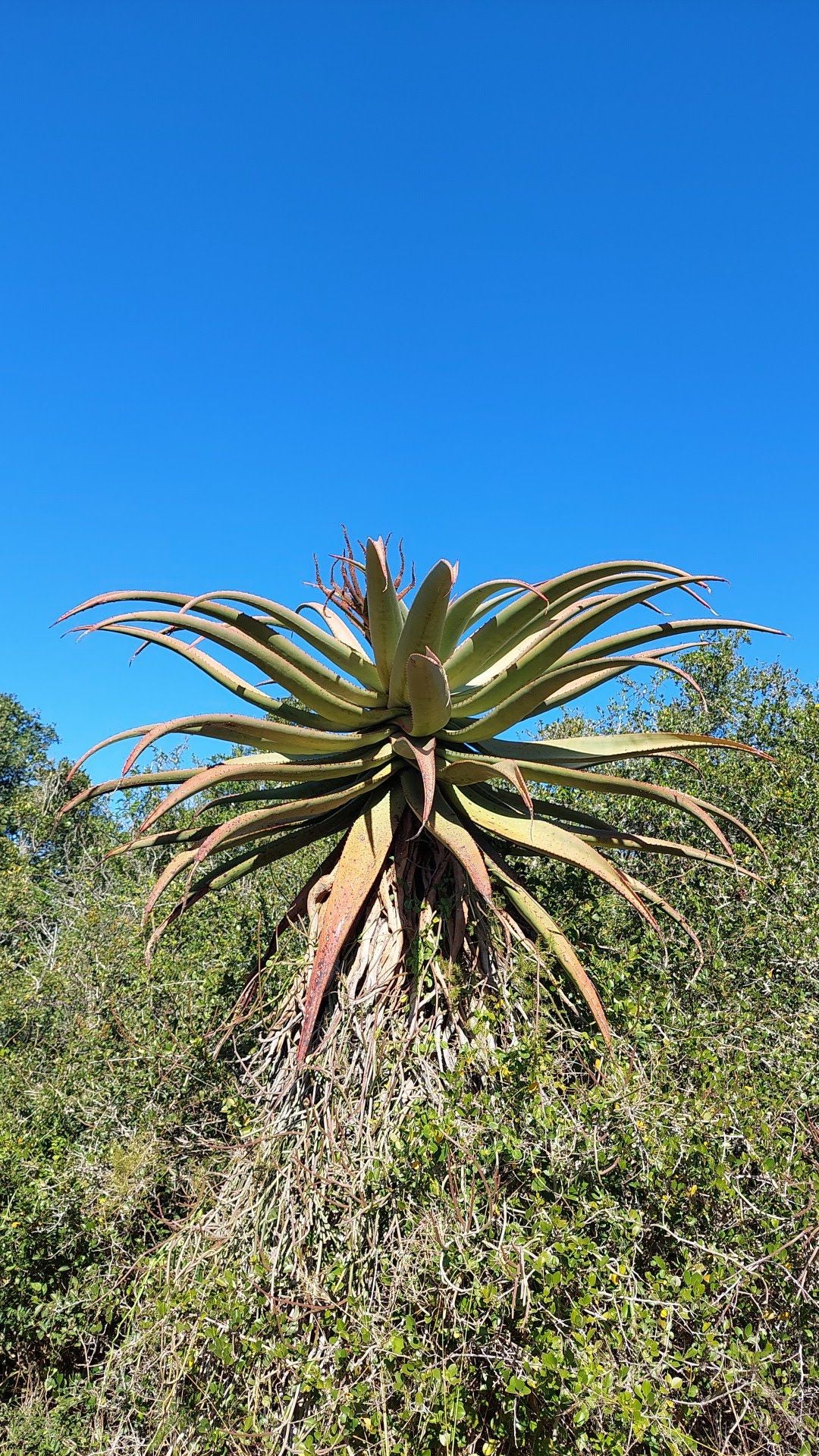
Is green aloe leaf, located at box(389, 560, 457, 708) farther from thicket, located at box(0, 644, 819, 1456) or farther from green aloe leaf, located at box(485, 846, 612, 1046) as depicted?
thicket, located at box(0, 644, 819, 1456)

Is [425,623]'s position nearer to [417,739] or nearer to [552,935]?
[417,739]

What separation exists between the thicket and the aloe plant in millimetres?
335

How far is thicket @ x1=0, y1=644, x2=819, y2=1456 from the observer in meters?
2.40

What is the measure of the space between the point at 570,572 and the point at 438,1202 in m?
2.14

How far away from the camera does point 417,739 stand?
3.30 metres

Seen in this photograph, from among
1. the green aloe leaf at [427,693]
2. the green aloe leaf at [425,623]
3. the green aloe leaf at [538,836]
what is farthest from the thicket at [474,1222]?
the green aloe leaf at [425,623]

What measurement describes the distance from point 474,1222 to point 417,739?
5.26 feet

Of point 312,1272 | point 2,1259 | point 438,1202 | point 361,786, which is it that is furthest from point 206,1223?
point 2,1259

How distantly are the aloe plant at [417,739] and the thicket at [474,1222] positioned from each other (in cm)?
33

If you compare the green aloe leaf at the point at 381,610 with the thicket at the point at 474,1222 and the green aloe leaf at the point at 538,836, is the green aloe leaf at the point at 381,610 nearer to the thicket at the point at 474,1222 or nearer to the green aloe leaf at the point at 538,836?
the green aloe leaf at the point at 538,836

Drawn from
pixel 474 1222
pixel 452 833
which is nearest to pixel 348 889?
pixel 452 833

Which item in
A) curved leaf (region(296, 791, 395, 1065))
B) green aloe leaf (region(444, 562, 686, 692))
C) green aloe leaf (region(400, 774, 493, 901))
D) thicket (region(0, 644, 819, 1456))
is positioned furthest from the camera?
green aloe leaf (region(444, 562, 686, 692))

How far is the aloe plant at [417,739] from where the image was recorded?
294 cm

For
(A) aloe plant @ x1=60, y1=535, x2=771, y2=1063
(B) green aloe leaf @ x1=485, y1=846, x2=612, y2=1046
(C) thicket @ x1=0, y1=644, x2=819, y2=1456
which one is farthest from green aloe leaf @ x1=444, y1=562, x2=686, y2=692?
(C) thicket @ x1=0, y1=644, x2=819, y2=1456
